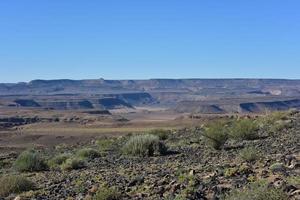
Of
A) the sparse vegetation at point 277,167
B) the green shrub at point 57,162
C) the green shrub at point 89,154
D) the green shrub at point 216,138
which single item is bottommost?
the green shrub at point 57,162

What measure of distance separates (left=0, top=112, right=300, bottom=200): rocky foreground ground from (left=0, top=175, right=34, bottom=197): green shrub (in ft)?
0.53

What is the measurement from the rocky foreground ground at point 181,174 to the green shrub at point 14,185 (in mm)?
163

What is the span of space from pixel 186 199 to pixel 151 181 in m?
3.32

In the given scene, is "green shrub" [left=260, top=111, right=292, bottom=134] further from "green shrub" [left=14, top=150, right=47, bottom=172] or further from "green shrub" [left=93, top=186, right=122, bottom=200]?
"green shrub" [left=93, top=186, right=122, bottom=200]

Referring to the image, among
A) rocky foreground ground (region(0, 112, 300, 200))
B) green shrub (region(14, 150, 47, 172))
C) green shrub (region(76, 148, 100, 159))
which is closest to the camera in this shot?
rocky foreground ground (region(0, 112, 300, 200))

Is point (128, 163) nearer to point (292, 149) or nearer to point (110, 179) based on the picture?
point (110, 179)

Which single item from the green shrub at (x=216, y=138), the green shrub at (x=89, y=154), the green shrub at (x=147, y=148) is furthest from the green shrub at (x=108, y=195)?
the green shrub at (x=89, y=154)

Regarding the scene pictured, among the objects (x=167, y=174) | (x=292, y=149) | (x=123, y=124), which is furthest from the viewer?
(x=123, y=124)

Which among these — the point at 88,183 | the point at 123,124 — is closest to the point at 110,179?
the point at 88,183

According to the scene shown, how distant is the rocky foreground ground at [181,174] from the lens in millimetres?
13438

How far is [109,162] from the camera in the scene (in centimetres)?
2397

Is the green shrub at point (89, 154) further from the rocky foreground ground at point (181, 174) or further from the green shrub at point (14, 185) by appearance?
the green shrub at point (14, 185)

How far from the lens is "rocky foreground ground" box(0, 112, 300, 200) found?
13.4m

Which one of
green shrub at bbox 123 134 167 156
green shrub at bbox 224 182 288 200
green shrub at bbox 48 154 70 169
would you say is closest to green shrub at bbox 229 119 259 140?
green shrub at bbox 123 134 167 156
